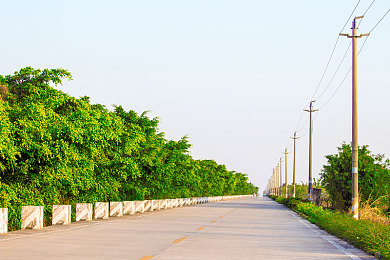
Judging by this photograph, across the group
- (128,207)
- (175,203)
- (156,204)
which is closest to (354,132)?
(128,207)

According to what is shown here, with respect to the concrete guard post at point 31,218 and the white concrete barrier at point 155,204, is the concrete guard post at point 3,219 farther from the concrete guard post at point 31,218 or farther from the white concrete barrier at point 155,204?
the white concrete barrier at point 155,204

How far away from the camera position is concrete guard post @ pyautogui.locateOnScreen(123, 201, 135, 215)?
108 feet

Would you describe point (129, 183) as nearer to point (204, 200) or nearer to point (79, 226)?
point (79, 226)

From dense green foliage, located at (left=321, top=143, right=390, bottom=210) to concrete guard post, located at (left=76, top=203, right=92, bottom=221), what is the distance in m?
18.2

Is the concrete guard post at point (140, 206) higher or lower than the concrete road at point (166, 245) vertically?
lower

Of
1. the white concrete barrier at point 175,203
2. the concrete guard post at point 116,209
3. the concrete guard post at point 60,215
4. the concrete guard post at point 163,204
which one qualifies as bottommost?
the white concrete barrier at point 175,203

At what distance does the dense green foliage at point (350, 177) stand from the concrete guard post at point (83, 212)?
18.2 metres

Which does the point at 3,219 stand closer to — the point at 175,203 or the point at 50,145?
the point at 50,145

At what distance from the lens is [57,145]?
1930 centimetres

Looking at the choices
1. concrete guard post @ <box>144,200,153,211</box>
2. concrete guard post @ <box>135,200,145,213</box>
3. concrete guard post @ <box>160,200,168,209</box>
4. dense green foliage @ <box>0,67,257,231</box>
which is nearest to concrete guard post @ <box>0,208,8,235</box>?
dense green foliage @ <box>0,67,257,231</box>

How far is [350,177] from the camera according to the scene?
3719 centimetres

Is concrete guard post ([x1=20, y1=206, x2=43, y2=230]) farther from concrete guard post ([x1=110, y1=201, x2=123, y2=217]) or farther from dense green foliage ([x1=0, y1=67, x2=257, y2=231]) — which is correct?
concrete guard post ([x1=110, y1=201, x2=123, y2=217])

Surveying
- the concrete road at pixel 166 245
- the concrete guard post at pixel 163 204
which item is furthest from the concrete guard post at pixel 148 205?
the concrete road at pixel 166 245

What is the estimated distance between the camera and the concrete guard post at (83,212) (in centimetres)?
2491
